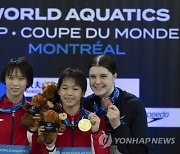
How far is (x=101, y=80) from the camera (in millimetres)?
1899

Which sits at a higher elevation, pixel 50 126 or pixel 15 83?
pixel 15 83

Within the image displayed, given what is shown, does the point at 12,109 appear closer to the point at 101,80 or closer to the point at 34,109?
the point at 34,109

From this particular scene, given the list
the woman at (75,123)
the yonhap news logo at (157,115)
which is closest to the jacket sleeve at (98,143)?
the woman at (75,123)

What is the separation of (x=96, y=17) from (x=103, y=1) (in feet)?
0.45

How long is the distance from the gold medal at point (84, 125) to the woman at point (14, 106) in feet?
0.84

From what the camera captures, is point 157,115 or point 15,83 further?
point 157,115

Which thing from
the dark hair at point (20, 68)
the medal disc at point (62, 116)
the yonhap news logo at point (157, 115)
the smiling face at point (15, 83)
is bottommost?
the yonhap news logo at point (157, 115)

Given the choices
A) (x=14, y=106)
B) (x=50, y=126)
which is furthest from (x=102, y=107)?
(x=14, y=106)

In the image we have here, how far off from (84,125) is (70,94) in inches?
6.5

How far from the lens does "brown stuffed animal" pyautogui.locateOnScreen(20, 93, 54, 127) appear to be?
1749 millimetres

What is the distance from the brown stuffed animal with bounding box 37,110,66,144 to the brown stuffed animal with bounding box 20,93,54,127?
0.05 m

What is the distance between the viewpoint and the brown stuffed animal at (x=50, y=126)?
1693 millimetres

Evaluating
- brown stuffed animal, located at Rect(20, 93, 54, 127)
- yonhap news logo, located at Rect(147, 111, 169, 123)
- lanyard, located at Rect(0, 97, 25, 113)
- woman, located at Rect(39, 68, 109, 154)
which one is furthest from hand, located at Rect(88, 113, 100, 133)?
yonhap news logo, located at Rect(147, 111, 169, 123)

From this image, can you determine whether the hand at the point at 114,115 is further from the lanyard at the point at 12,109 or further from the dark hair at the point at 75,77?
the lanyard at the point at 12,109
